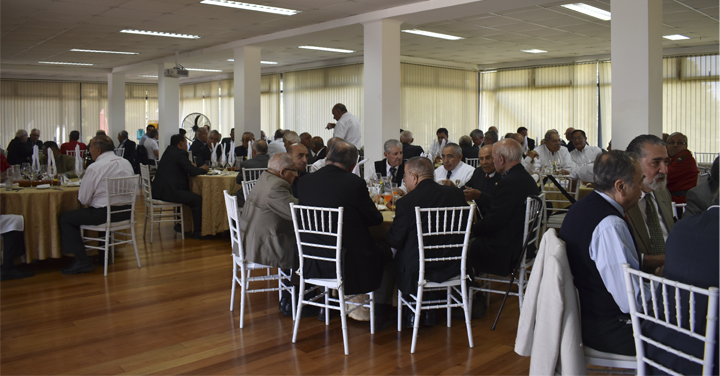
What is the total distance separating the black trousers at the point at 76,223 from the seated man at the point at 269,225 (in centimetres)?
→ 226

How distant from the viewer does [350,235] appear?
3.56 m

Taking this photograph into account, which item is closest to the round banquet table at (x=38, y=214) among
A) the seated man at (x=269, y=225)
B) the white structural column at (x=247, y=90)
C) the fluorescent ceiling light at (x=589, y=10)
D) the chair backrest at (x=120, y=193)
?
the chair backrest at (x=120, y=193)

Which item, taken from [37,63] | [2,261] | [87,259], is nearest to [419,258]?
[87,259]

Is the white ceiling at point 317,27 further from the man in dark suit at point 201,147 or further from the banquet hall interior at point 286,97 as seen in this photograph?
the man in dark suit at point 201,147

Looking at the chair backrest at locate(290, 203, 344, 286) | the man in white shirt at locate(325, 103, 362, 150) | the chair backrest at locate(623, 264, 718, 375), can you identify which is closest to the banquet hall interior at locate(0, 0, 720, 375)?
the man in white shirt at locate(325, 103, 362, 150)

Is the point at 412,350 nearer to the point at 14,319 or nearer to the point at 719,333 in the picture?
the point at 719,333

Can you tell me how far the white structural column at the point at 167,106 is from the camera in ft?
45.6

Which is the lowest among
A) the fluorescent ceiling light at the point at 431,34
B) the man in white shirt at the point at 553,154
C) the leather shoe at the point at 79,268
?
the leather shoe at the point at 79,268

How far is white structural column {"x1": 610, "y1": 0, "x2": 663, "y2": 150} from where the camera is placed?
5.72 m

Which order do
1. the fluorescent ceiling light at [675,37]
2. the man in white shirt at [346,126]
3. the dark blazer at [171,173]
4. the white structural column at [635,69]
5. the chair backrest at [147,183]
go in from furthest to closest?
the fluorescent ceiling light at [675,37] < the man in white shirt at [346,126] < the chair backrest at [147,183] < the dark blazer at [171,173] < the white structural column at [635,69]

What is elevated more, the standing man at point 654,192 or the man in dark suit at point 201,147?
the man in dark suit at point 201,147

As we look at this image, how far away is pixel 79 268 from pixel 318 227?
3197 millimetres

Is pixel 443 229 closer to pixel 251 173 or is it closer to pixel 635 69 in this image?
pixel 635 69

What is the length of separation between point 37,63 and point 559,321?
1655 centimetres
